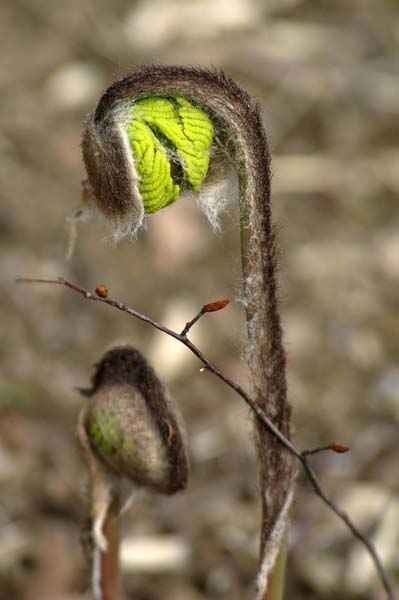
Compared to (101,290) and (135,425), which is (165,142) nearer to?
(101,290)

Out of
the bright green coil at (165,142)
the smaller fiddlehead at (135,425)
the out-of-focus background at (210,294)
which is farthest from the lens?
the out-of-focus background at (210,294)

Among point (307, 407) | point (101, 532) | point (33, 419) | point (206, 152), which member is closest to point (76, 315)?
point (33, 419)

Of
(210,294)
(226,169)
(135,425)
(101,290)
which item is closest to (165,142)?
(226,169)

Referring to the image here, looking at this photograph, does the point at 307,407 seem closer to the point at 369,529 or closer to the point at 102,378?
the point at 369,529

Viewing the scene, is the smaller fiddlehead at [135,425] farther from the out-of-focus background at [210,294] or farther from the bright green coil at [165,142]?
the bright green coil at [165,142]

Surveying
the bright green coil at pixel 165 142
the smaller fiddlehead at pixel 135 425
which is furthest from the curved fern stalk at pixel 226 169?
the smaller fiddlehead at pixel 135 425
